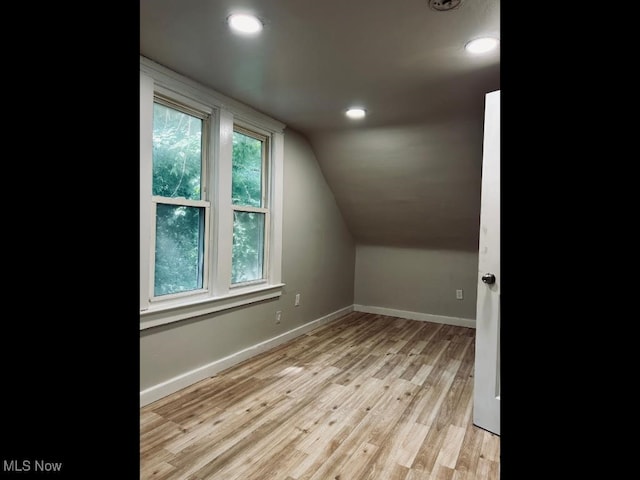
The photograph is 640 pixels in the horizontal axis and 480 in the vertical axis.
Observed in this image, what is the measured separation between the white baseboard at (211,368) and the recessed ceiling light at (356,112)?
2.16m

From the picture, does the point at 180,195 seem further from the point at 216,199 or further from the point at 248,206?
the point at 248,206

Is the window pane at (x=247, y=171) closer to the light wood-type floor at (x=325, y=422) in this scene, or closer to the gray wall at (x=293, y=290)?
the gray wall at (x=293, y=290)

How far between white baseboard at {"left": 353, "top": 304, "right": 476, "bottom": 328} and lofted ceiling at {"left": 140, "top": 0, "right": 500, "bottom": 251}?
0.88m

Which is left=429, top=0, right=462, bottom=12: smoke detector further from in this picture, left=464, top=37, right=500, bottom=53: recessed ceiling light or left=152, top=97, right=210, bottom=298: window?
left=152, top=97, right=210, bottom=298: window

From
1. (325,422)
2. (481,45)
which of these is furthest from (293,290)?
(481,45)

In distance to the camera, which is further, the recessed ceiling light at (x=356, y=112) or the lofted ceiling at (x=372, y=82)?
the recessed ceiling light at (x=356, y=112)

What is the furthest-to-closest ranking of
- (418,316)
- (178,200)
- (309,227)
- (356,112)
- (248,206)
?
(418,316) → (309,227) → (248,206) → (356,112) → (178,200)

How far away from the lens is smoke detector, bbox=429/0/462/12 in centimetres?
156

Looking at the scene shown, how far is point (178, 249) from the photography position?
2.65 metres

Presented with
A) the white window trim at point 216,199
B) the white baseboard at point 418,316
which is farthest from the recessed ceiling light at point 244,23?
the white baseboard at point 418,316

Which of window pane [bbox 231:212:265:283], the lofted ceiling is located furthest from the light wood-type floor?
the lofted ceiling

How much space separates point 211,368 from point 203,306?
0.51m

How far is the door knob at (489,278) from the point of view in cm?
205
